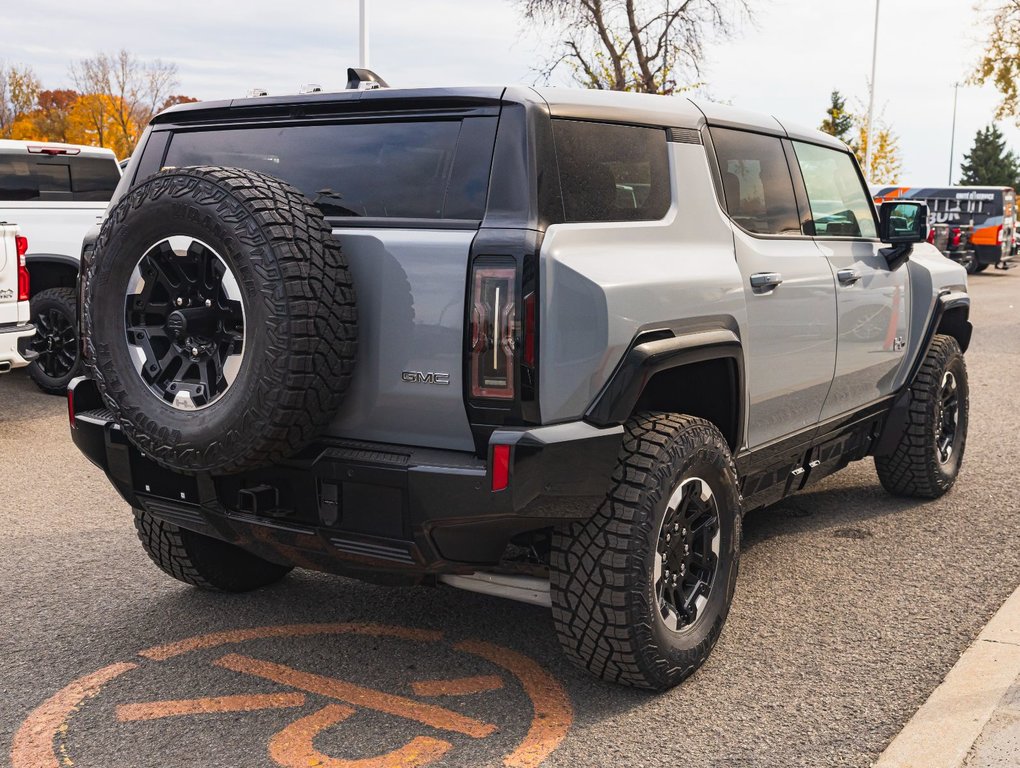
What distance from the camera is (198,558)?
4.29m

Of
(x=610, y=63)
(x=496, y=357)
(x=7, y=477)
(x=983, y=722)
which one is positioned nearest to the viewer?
(x=496, y=357)

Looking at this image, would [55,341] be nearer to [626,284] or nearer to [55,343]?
[55,343]

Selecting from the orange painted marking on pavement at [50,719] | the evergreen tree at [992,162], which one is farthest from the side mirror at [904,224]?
the evergreen tree at [992,162]

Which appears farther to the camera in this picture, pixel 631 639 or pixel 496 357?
pixel 631 639

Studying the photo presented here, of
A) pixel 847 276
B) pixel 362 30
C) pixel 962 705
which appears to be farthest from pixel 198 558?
pixel 362 30

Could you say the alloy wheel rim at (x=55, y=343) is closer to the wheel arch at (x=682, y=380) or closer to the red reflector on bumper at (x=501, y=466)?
the wheel arch at (x=682, y=380)

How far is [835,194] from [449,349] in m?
2.73

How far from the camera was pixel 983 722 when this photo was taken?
3.25 m

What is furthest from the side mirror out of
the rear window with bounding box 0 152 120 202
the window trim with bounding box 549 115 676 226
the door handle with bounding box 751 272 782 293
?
the rear window with bounding box 0 152 120 202

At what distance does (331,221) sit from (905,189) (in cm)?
2802

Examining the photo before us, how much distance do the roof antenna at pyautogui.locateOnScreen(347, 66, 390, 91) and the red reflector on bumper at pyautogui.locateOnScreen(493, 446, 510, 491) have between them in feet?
4.41

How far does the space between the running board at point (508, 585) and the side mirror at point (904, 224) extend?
2.89 m

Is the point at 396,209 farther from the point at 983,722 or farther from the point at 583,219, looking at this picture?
the point at 983,722

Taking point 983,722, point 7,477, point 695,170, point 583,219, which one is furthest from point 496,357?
point 7,477
